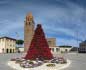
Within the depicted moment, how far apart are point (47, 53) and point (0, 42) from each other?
9309 cm

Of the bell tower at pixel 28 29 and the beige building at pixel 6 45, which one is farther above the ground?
the bell tower at pixel 28 29

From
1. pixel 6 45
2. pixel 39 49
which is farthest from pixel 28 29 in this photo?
pixel 39 49

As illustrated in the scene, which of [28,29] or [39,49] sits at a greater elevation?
[28,29]

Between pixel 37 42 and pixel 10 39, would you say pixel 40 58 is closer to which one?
pixel 37 42

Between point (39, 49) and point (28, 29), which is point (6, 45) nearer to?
point (28, 29)

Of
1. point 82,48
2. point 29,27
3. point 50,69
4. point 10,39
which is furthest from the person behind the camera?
point 82,48

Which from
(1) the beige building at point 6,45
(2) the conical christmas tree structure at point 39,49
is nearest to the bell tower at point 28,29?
(1) the beige building at point 6,45

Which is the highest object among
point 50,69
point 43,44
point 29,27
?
point 29,27

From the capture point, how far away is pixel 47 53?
46.1 metres

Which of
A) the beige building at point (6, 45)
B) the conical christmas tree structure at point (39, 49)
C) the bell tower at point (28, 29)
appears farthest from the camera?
the beige building at point (6, 45)

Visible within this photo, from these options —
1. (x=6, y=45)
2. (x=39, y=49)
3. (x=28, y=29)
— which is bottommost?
(x=39, y=49)

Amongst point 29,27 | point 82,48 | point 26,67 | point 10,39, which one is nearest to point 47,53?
point 26,67

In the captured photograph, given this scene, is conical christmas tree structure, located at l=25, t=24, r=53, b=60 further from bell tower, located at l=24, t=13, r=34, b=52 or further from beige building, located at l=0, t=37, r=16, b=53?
beige building, located at l=0, t=37, r=16, b=53

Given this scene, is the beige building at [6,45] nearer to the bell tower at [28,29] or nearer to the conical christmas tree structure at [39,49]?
the bell tower at [28,29]
